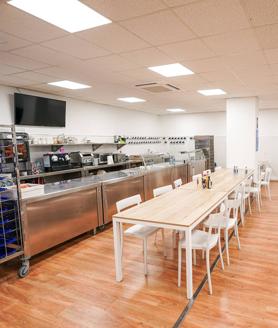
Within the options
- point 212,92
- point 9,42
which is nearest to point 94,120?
point 212,92

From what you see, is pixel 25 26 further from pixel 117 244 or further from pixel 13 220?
pixel 117 244

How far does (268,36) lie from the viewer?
2627mm

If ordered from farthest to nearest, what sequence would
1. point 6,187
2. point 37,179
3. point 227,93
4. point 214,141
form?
point 214,141 < point 227,93 < point 37,179 < point 6,187

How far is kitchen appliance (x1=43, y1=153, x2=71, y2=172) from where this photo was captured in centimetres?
515

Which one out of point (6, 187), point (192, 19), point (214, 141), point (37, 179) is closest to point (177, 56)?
point (192, 19)

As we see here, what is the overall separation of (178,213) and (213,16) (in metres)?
1.78

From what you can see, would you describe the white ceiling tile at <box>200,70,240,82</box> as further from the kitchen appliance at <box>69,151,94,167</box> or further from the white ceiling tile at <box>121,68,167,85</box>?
the kitchen appliance at <box>69,151,94,167</box>

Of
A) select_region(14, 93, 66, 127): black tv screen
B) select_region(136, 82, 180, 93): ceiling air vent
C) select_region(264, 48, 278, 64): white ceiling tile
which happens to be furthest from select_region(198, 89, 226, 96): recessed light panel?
select_region(14, 93, 66, 127): black tv screen

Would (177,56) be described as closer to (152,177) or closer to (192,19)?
(192,19)

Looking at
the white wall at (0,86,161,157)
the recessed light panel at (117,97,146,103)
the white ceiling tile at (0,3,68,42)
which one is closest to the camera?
the white ceiling tile at (0,3,68,42)

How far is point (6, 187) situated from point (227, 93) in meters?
4.73

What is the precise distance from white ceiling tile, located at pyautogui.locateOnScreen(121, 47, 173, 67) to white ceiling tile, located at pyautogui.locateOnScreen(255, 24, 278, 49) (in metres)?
1.02

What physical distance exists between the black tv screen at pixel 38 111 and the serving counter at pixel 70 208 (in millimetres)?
1688

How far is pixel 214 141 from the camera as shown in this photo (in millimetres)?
9562
